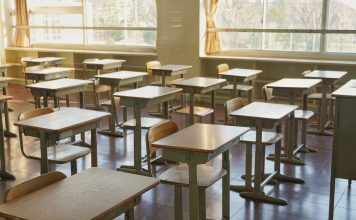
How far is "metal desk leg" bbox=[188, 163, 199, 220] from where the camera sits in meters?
2.72

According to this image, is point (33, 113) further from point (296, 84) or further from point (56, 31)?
point (56, 31)

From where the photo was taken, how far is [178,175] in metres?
3.01

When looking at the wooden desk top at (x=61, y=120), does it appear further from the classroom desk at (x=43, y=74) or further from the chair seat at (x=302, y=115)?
the classroom desk at (x=43, y=74)

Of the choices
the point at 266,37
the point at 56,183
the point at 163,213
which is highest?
the point at 266,37

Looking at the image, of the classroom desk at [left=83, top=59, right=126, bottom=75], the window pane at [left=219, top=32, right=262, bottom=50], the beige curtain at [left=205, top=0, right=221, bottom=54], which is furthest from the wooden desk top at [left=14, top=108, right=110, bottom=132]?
the window pane at [left=219, top=32, right=262, bottom=50]

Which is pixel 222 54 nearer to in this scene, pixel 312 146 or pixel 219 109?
pixel 219 109

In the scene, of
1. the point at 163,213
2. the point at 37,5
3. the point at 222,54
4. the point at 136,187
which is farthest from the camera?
the point at 37,5

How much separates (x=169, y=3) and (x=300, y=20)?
2324 millimetres

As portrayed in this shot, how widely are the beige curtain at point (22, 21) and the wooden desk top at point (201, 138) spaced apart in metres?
8.21

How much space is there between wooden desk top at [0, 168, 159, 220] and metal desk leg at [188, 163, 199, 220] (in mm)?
531

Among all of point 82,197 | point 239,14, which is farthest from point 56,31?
point 82,197

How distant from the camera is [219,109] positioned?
7.79m

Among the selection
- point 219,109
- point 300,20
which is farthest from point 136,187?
point 300,20

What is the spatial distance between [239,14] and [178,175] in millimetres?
5726
